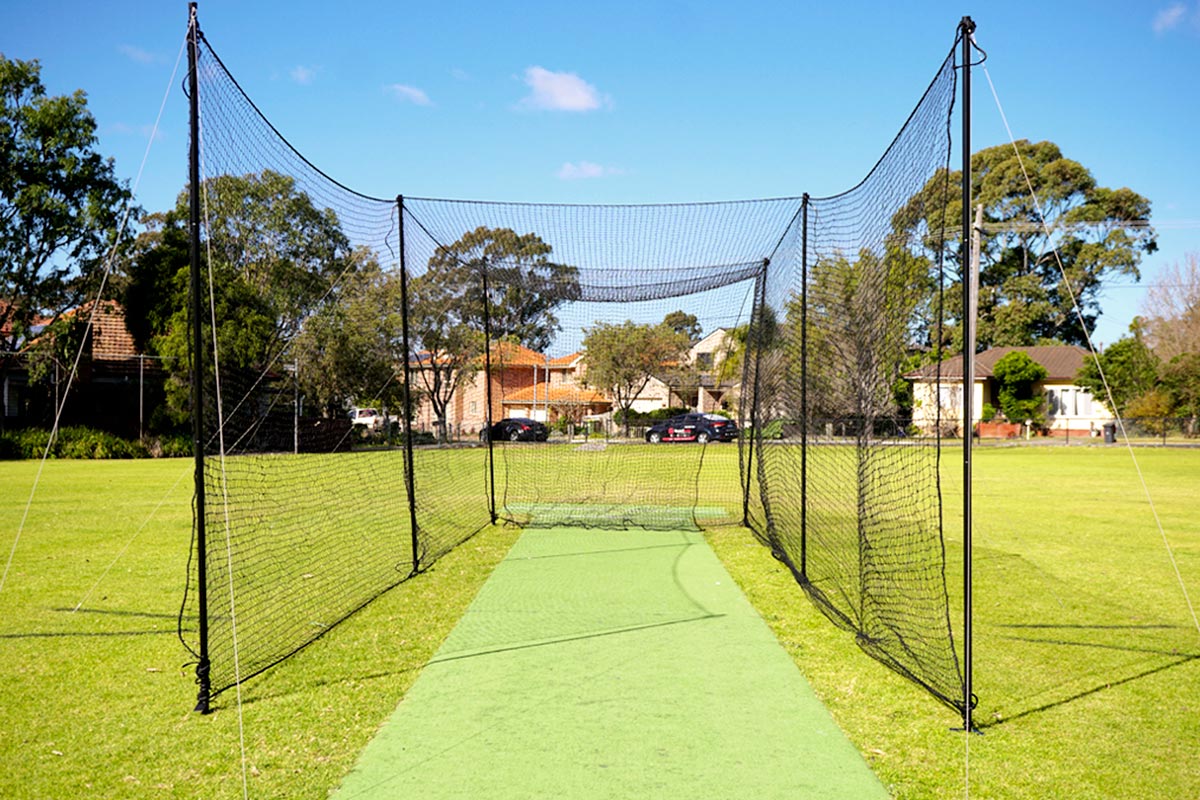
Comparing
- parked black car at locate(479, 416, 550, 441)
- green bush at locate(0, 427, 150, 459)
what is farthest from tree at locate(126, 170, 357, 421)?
green bush at locate(0, 427, 150, 459)

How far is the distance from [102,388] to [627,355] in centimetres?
1690

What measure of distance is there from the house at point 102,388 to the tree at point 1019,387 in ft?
96.1

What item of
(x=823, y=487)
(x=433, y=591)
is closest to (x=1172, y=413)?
(x=823, y=487)

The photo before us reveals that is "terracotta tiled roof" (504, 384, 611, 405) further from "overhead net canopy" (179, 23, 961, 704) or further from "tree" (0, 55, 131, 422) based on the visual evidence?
"tree" (0, 55, 131, 422)

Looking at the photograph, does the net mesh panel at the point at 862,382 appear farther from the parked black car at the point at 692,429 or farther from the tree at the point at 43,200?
the tree at the point at 43,200

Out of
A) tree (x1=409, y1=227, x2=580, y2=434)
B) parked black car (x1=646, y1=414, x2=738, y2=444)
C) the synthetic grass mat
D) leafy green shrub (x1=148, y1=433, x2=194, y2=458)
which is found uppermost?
tree (x1=409, y1=227, x2=580, y2=434)

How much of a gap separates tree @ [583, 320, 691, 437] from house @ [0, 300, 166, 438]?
44.4 ft

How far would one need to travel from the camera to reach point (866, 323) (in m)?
5.52

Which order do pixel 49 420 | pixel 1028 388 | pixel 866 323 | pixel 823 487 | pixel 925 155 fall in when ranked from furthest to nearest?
pixel 1028 388
pixel 49 420
pixel 823 487
pixel 866 323
pixel 925 155

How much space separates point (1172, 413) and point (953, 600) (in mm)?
29753

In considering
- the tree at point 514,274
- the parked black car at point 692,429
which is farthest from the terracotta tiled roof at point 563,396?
the tree at point 514,274

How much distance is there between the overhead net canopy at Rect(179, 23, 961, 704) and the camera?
16.3 feet

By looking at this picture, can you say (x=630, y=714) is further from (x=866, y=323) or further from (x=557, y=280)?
(x=557, y=280)

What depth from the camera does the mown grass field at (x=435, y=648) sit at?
9.95 ft
